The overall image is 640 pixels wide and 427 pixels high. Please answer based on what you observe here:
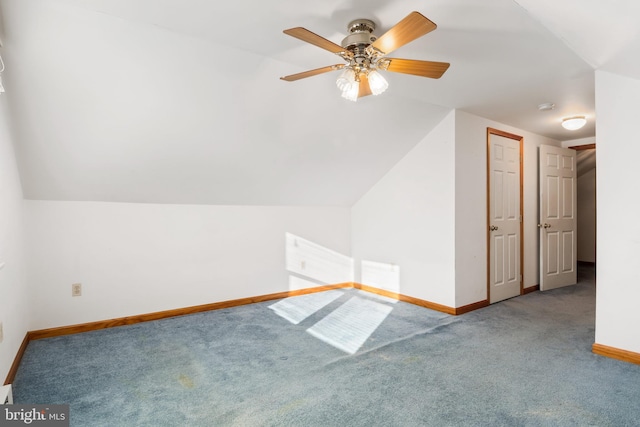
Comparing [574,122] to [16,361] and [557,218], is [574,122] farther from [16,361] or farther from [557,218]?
[16,361]

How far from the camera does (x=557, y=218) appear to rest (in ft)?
16.0

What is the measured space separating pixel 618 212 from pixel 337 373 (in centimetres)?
232

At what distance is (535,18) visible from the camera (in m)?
1.96

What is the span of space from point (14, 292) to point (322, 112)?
273 cm

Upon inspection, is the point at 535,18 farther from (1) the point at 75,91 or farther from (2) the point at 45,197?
(2) the point at 45,197

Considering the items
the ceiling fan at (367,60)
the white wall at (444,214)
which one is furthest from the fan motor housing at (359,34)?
the white wall at (444,214)

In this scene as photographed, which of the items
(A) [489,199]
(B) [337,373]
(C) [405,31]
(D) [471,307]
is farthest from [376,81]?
(D) [471,307]

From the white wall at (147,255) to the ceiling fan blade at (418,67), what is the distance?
257cm

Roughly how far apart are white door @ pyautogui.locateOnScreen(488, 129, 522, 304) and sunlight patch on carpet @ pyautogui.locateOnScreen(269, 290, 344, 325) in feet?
6.14

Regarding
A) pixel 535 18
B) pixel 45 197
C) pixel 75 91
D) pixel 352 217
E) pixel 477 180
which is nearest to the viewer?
pixel 535 18

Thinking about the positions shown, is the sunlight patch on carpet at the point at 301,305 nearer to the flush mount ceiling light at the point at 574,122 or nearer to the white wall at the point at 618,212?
the white wall at the point at 618,212

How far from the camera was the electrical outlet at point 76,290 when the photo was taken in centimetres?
321

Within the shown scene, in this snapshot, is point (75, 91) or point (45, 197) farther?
point (45, 197)

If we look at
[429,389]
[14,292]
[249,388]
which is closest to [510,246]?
[429,389]
